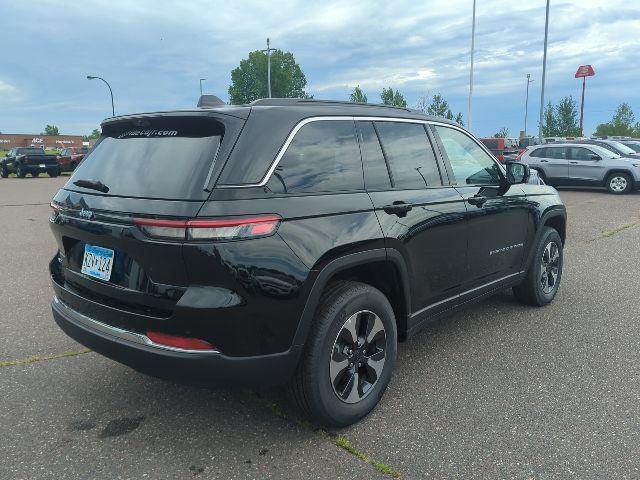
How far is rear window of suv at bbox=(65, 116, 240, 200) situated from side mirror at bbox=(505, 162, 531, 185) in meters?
2.60

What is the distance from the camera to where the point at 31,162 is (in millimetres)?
27703

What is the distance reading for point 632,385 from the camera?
341cm

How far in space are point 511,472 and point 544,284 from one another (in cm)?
287

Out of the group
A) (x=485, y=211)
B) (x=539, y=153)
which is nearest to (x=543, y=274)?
(x=485, y=211)

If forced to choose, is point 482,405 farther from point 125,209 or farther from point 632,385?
point 125,209

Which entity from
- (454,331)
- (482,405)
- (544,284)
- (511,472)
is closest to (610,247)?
Answer: (544,284)

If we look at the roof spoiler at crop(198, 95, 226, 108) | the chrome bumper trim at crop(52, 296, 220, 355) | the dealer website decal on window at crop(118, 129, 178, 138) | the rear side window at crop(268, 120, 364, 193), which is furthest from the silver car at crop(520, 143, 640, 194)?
the chrome bumper trim at crop(52, 296, 220, 355)

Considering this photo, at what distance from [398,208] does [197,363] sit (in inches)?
56.9

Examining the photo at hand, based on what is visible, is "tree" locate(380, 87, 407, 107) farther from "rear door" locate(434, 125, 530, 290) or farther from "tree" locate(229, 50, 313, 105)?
"rear door" locate(434, 125, 530, 290)

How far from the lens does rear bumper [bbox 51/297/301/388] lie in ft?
8.05

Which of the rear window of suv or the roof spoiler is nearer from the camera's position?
the rear window of suv

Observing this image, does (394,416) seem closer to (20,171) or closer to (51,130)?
(20,171)

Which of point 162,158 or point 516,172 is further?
point 516,172

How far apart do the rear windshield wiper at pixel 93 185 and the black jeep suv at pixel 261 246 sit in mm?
13
